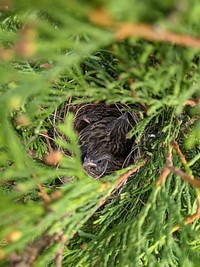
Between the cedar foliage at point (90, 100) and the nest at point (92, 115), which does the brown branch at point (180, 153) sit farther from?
the nest at point (92, 115)

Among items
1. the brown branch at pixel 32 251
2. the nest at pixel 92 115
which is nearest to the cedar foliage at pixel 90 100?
the brown branch at pixel 32 251

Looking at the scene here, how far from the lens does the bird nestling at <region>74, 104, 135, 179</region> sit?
132cm

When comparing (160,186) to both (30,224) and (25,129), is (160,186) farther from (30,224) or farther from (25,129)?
(25,129)

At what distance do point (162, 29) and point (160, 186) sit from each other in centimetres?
37

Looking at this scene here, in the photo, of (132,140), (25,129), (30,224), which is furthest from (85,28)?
(132,140)

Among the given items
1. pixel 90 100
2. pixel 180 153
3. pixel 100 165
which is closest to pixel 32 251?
pixel 90 100

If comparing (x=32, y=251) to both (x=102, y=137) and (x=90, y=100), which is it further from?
(x=102, y=137)

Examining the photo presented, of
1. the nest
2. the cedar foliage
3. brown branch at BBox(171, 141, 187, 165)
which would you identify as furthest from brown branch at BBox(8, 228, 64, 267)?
the nest

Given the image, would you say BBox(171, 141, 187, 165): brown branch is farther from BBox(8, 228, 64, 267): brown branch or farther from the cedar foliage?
BBox(8, 228, 64, 267): brown branch

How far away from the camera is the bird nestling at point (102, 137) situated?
4.32ft

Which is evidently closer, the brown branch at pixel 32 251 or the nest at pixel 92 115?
the brown branch at pixel 32 251

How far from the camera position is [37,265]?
627mm

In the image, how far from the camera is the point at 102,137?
140cm

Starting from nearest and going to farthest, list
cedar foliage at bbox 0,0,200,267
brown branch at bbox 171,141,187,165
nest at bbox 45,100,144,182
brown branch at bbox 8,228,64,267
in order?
cedar foliage at bbox 0,0,200,267
brown branch at bbox 8,228,64,267
brown branch at bbox 171,141,187,165
nest at bbox 45,100,144,182
